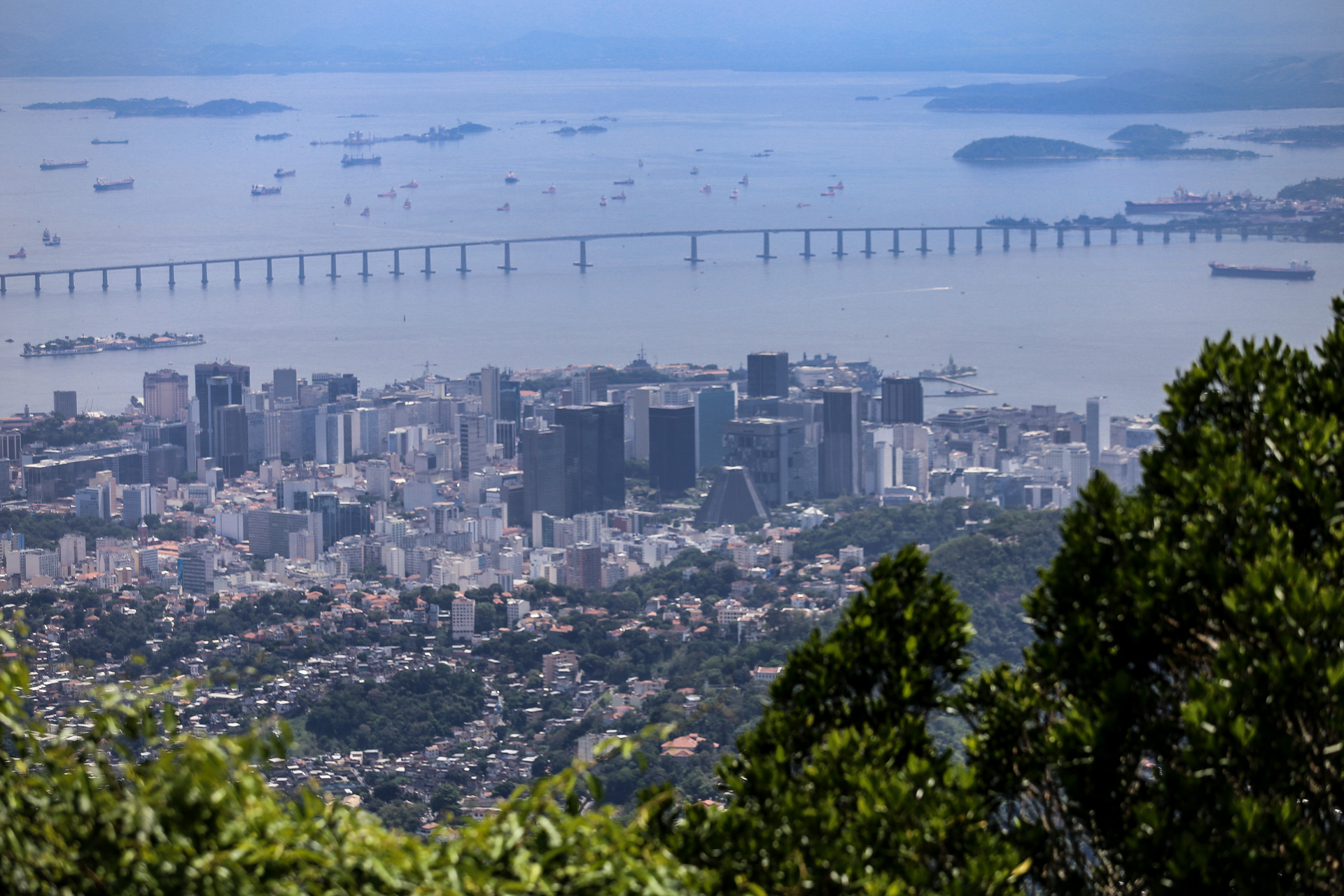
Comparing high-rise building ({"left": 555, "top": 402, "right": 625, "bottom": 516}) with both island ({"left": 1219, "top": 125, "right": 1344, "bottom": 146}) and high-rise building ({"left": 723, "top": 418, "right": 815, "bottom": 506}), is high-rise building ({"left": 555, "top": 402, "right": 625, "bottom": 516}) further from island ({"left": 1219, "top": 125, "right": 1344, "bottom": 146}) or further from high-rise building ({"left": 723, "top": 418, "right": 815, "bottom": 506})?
island ({"left": 1219, "top": 125, "right": 1344, "bottom": 146})

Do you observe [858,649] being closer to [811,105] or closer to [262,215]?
[262,215]

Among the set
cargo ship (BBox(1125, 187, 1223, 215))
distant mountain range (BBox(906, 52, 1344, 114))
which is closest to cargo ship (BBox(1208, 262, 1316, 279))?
cargo ship (BBox(1125, 187, 1223, 215))

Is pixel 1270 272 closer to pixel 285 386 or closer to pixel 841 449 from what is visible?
Result: pixel 841 449

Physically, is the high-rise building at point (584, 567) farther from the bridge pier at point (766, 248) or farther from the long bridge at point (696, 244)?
the bridge pier at point (766, 248)

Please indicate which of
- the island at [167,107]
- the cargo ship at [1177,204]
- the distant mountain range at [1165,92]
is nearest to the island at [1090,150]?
the distant mountain range at [1165,92]

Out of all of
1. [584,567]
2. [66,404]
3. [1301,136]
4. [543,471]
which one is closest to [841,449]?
[543,471]

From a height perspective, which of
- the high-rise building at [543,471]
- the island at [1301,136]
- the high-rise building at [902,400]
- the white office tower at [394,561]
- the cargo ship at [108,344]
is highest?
the island at [1301,136]

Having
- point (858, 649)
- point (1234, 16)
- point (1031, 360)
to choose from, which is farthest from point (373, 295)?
point (858, 649)
